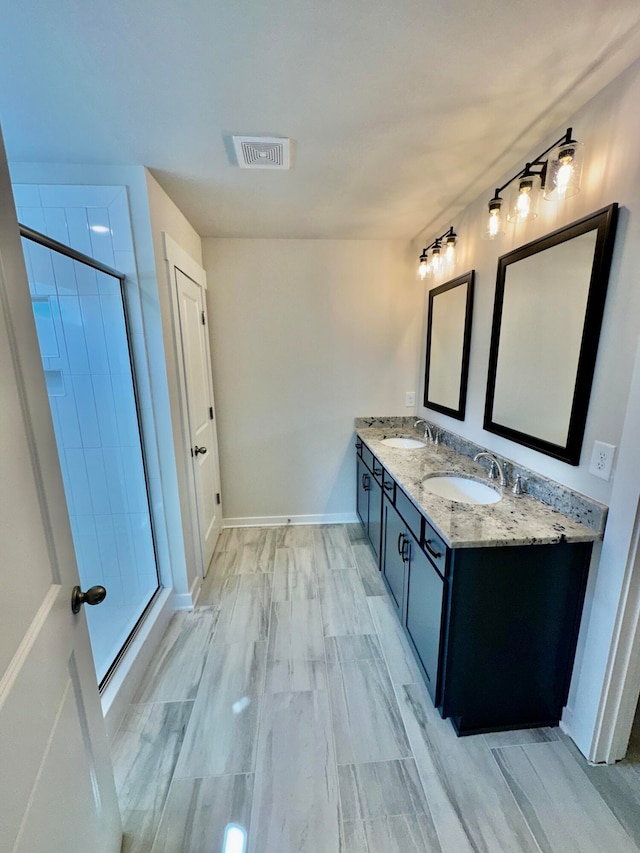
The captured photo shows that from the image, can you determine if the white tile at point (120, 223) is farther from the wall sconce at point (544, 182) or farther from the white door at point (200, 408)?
the wall sconce at point (544, 182)

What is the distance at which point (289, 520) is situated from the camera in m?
3.18

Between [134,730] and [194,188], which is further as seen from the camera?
[194,188]

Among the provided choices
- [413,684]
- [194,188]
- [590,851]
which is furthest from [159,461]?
[590,851]

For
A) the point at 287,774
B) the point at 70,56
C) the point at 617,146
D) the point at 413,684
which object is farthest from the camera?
the point at 413,684

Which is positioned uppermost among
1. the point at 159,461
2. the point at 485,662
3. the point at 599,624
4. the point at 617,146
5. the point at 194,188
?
the point at 194,188

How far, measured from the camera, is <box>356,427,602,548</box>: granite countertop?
1.24m

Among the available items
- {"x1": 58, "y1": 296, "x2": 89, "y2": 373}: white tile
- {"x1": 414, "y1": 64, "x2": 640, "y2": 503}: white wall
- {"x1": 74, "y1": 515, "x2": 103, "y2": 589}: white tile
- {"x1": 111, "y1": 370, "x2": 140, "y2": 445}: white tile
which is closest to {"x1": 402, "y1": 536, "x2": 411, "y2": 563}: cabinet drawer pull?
{"x1": 414, "y1": 64, "x2": 640, "y2": 503}: white wall

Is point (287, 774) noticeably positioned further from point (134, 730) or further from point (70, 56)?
point (70, 56)

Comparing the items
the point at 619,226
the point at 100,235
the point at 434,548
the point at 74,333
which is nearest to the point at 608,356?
the point at 619,226

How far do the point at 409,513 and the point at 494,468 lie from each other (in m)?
0.54

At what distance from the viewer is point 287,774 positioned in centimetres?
129

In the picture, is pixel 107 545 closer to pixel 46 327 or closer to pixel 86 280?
pixel 46 327

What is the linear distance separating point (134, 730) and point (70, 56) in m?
2.42

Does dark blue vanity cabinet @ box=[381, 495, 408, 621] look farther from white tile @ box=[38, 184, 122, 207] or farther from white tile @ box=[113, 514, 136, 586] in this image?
white tile @ box=[38, 184, 122, 207]
